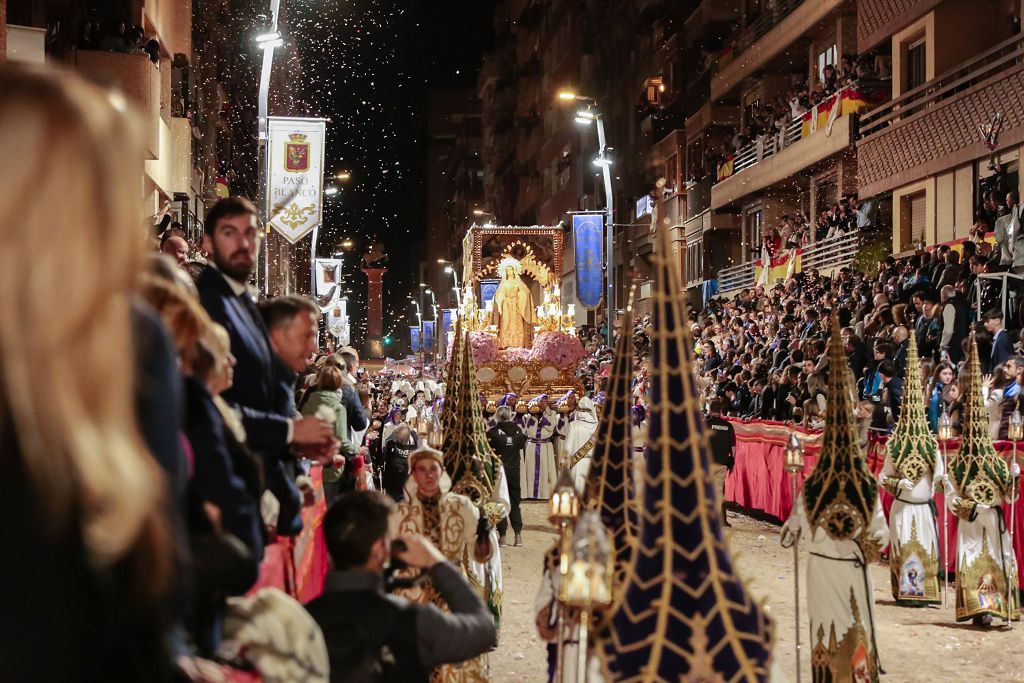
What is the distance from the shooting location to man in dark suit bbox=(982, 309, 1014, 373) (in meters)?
16.1

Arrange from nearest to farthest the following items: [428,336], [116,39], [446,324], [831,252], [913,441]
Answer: [913,441] → [116,39] → [831,252] → [446,324] → [428,336]

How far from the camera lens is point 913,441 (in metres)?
13.3

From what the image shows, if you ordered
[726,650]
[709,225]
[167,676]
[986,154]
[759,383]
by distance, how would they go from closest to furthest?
[167,676] → [726,650] → [759,383] → [986,154] → [709,225]

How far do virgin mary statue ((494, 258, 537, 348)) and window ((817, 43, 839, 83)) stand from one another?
32.4 ft

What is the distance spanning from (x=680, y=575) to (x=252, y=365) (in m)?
1.66

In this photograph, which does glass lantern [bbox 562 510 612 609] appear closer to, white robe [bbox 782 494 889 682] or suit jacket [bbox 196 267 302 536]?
suit jacket [bbox 196 267 302 536]

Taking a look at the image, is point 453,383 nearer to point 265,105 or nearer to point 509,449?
point 509,449

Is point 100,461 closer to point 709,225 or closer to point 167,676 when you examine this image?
point 167,676

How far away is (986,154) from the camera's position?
2509 cm

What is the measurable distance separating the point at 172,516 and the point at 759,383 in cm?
2188

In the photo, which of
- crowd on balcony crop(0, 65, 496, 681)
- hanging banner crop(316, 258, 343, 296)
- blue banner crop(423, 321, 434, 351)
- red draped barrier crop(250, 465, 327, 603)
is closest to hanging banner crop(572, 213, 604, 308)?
hanging banner crop(316, 258, 343, 296)

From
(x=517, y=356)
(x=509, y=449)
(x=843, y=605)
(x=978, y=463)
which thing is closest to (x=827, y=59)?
(x=517, y=356)

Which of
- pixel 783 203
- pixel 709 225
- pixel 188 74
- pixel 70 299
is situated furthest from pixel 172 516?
pixel 709 225

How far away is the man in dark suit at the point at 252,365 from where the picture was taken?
4.57 m
